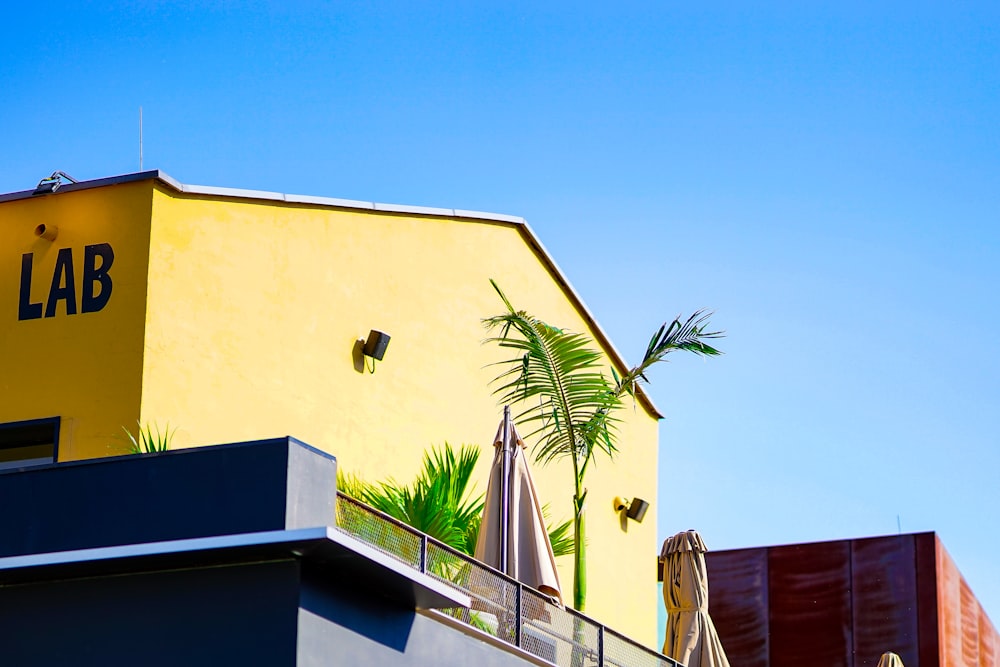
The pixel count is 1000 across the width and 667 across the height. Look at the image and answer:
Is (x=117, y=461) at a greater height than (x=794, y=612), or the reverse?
(x=794, y=612)

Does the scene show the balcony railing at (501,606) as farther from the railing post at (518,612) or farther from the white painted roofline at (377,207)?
the white painted roofline at (377,207)

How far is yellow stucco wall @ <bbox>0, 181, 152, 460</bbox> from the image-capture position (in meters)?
11.9

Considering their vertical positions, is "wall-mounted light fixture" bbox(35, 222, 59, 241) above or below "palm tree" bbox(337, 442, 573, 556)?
above

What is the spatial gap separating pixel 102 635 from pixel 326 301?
18.0 feet

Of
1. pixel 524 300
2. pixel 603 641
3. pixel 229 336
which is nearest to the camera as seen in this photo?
pixel 603 641

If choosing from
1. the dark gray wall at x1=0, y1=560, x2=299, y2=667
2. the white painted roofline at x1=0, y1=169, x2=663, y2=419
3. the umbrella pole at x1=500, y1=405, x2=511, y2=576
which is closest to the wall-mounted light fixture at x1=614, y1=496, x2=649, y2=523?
the white painted roofline at x1=0, y1=169, x2=663, y2=419

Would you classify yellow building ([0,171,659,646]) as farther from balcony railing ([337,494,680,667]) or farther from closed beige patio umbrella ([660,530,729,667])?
balcony railing ([337,494,680,667])

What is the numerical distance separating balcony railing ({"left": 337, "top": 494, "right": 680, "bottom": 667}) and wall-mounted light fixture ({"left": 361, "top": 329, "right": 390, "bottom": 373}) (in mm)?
3943

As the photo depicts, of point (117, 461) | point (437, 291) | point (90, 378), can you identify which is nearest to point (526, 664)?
point (117, 461)

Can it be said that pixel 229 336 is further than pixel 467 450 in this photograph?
No

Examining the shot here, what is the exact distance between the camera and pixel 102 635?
29.5 feet

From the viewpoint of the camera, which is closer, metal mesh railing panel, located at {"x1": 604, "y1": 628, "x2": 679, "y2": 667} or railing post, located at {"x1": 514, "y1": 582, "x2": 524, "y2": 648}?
railing post, located at {"x1": 514, "y1": 582, "x2": 524, "y2": 648}

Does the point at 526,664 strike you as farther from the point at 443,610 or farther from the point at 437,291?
the point at 437,291

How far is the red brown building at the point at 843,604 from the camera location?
886 inches
